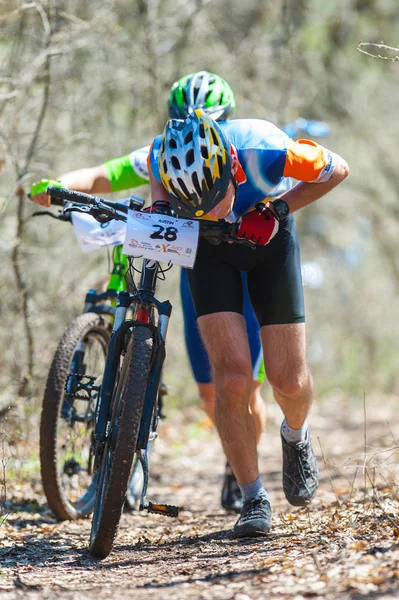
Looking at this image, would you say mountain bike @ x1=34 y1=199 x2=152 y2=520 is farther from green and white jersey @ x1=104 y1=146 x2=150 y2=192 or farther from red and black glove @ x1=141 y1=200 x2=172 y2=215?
red and black glove @ x1=141 y1=200 x2=172 y2=215

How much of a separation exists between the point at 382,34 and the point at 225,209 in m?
11.3

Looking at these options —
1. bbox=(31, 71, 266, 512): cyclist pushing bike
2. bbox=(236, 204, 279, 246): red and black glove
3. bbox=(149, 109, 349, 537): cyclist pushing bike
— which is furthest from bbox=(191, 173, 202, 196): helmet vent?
bbox=(31, 71, 266, 512): cyclist pushing bike

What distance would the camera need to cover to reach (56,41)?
7.04 meters

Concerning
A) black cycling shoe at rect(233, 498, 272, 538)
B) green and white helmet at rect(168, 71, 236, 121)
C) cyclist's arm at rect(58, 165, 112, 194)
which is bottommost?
black cycling shoe at rect(233, 498, 272, 538)

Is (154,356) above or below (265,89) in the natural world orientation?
below

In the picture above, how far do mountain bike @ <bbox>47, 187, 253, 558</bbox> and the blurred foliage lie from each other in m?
1.72

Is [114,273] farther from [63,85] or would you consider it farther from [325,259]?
[325,259]

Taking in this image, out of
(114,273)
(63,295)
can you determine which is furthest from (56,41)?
(114,273)

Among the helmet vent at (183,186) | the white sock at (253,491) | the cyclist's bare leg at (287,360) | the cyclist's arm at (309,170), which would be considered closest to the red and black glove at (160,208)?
the helmet vent at (183,186)

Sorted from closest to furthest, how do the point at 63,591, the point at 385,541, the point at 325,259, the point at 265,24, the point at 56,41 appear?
the point at 63,591, the point at 385,541, the point at 56,41, the point at 265,24, the point at 325,259

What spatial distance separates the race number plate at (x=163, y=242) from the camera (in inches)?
145

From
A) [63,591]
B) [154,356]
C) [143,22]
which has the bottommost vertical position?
[63,591]

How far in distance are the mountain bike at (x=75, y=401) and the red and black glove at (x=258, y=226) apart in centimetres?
113

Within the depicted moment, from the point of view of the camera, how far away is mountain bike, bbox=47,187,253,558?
140 inches
